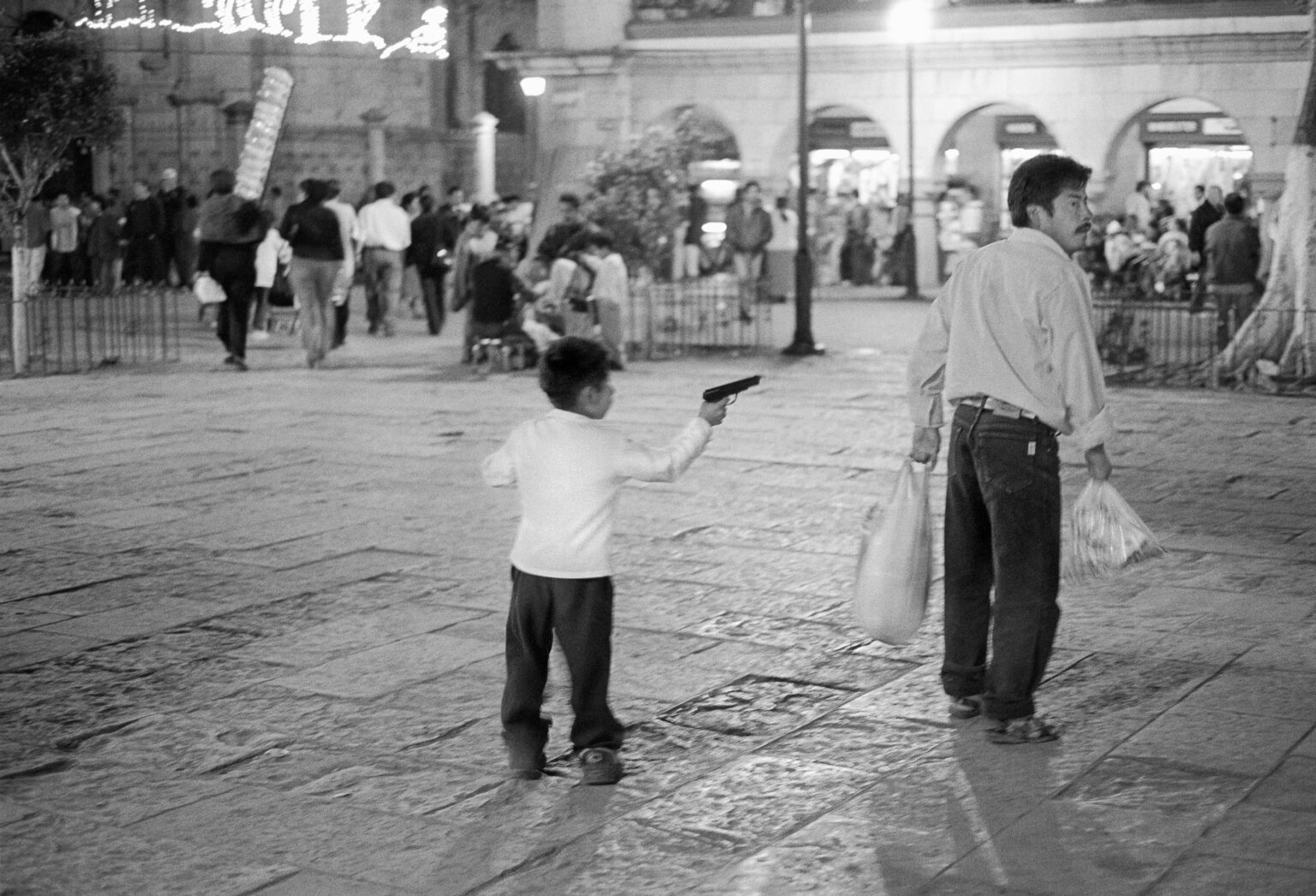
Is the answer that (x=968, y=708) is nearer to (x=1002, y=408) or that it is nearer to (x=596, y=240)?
(x=1002, y=408)

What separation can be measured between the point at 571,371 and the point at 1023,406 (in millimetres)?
1257

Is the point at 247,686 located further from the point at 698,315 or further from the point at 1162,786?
the point at 698,315

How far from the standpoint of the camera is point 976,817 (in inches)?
182

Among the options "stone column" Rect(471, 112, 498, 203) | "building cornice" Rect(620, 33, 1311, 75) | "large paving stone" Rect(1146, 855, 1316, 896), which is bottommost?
"large paving stone" Rect(1146, 855, 1316, 896)

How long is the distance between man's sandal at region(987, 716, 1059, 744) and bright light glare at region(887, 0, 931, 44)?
72.5 feet

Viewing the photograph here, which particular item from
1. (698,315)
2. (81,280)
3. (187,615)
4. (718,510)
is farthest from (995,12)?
(187,615)

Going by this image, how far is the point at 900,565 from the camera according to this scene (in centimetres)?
544

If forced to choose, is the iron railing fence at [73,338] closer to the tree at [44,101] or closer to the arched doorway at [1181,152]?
the tree at [44,101]

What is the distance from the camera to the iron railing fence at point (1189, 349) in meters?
15.2

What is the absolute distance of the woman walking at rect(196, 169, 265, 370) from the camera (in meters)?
16.0

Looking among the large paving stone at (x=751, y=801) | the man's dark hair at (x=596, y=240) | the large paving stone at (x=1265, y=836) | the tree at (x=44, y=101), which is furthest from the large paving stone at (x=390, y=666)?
the tree at (x=44, y=101)

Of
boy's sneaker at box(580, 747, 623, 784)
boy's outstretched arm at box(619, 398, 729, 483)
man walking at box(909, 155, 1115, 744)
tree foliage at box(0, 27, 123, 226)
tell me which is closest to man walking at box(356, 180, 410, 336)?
tree foliage at box(0, 27, 123, 226)

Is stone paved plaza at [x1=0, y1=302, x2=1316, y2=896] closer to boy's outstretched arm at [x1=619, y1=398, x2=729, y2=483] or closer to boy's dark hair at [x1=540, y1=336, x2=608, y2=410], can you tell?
boy's outstretched arm at [x1=619, y1=398, x2=729, y2=483]

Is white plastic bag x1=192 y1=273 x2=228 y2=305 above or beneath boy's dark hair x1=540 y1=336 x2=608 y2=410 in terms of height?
above
